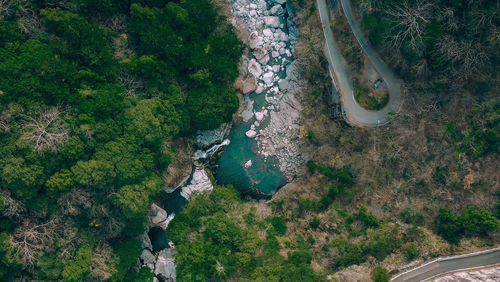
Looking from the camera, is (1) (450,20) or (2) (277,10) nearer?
(1) (450,20)

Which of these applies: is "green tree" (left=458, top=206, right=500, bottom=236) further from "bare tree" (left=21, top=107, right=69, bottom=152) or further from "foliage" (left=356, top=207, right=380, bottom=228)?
"bare tree" (left=21, top=107, right=69, bottom=152)

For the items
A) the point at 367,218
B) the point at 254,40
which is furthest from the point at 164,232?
the point at 254,40

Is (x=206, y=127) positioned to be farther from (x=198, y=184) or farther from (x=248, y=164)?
(x=248, y=164)

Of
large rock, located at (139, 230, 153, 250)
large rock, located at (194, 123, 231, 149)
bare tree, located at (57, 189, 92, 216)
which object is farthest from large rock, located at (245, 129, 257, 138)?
bare tree, located at (57, 189, 92, 216)

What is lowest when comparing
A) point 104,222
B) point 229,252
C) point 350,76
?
point 104,222

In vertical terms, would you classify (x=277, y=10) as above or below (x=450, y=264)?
above

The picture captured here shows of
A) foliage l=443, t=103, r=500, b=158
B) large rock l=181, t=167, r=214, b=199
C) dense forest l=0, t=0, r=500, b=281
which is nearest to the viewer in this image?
dense forest l=0, t=0, r=500, b=281
